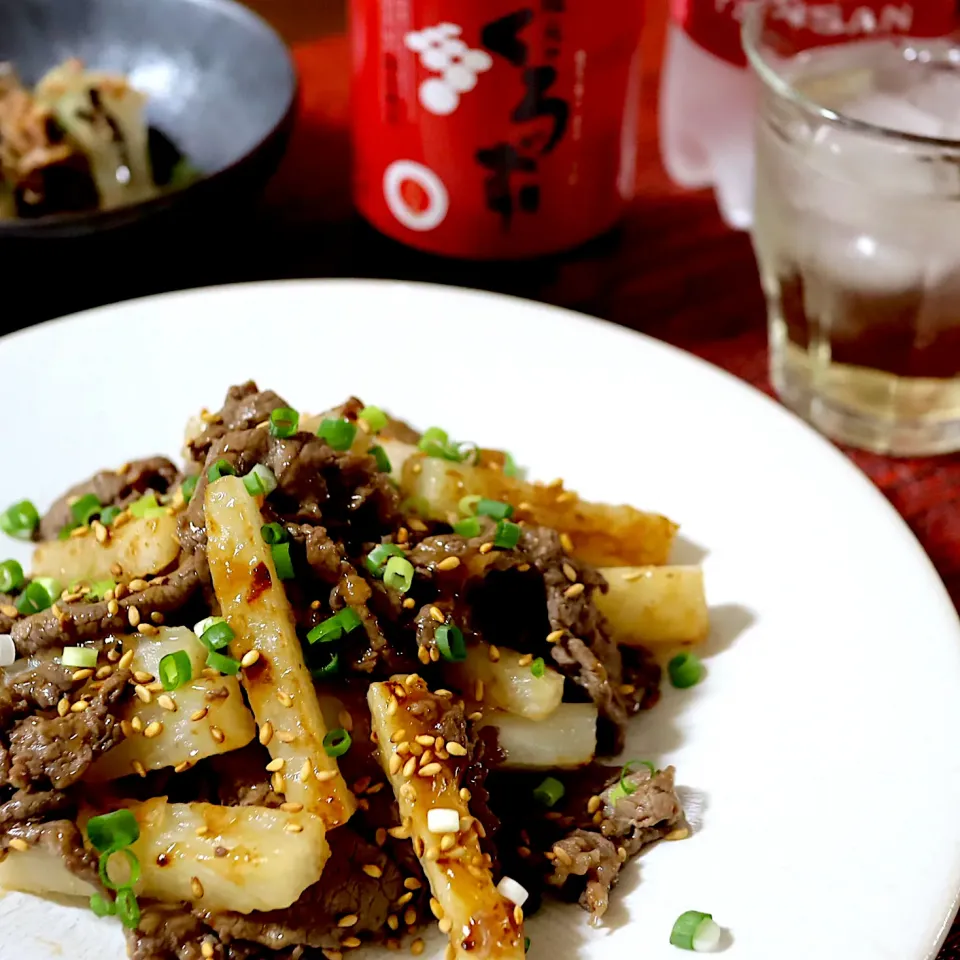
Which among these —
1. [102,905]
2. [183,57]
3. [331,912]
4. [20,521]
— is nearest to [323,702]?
[331,912]

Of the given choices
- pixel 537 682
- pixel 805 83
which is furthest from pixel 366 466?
pixel 805 83

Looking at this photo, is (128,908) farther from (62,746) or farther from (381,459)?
(381,459)

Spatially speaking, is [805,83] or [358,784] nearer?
[358,784]

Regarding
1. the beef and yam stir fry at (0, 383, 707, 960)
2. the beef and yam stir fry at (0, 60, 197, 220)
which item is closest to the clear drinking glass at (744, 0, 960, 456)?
the beef and yam stir fry at (0, 383, 707, 960)

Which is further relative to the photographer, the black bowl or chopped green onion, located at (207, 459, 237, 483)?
the black bowl

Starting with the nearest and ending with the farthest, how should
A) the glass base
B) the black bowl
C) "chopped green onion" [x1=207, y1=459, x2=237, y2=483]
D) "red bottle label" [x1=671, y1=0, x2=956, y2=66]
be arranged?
"chopped green onion" [x1=207, y1=459, x2=237, y2=483], the glass base, "red bottle label" [x1=671, y1=0, x2=956, y2=66], the black bowl

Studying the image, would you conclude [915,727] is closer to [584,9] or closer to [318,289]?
[318,289]

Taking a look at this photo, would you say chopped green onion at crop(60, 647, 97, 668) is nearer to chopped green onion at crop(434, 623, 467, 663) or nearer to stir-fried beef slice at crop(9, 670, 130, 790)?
stir-fried beef slice at crop(9, 670, 130, 790)
